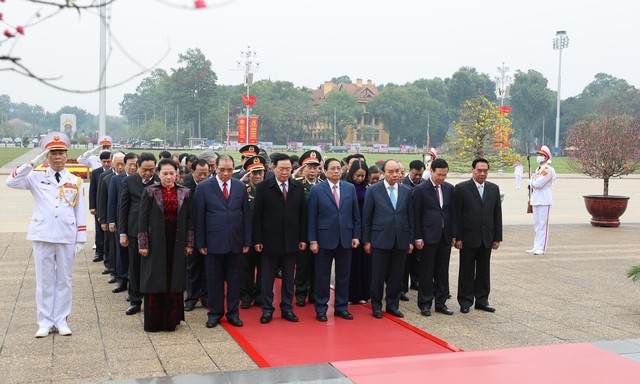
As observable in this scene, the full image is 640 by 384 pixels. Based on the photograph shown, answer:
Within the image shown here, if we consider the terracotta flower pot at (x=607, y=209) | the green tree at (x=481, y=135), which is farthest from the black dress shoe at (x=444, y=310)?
the green tree at (x=481, y=135)

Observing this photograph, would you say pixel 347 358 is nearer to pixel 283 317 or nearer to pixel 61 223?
pixel 283 317

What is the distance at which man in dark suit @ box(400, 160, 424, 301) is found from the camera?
8.12m

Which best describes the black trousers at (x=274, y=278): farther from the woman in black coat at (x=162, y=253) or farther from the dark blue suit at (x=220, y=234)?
the woman in black coat at (x=162, y=253)

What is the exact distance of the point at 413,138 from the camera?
101m

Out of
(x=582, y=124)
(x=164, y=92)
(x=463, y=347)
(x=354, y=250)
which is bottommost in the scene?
(x=463, y=347)

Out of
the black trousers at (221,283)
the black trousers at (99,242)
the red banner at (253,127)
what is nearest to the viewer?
the black trousers at (221,283)

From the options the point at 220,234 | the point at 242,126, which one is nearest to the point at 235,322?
the point at 220,234

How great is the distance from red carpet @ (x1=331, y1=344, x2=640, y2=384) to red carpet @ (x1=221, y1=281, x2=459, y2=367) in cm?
33

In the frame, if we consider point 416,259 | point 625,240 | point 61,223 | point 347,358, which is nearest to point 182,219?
point 61,223

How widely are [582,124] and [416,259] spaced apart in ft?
32.8

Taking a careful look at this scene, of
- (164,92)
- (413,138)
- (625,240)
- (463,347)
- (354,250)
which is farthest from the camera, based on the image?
(413,138)

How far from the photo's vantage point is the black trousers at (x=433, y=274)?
7266mm

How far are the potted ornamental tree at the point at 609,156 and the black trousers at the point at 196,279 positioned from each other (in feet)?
36.7

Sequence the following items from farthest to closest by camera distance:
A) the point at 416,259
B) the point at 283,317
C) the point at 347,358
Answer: the point at 416,259 < the point at 283,317 < the point at 347,358
